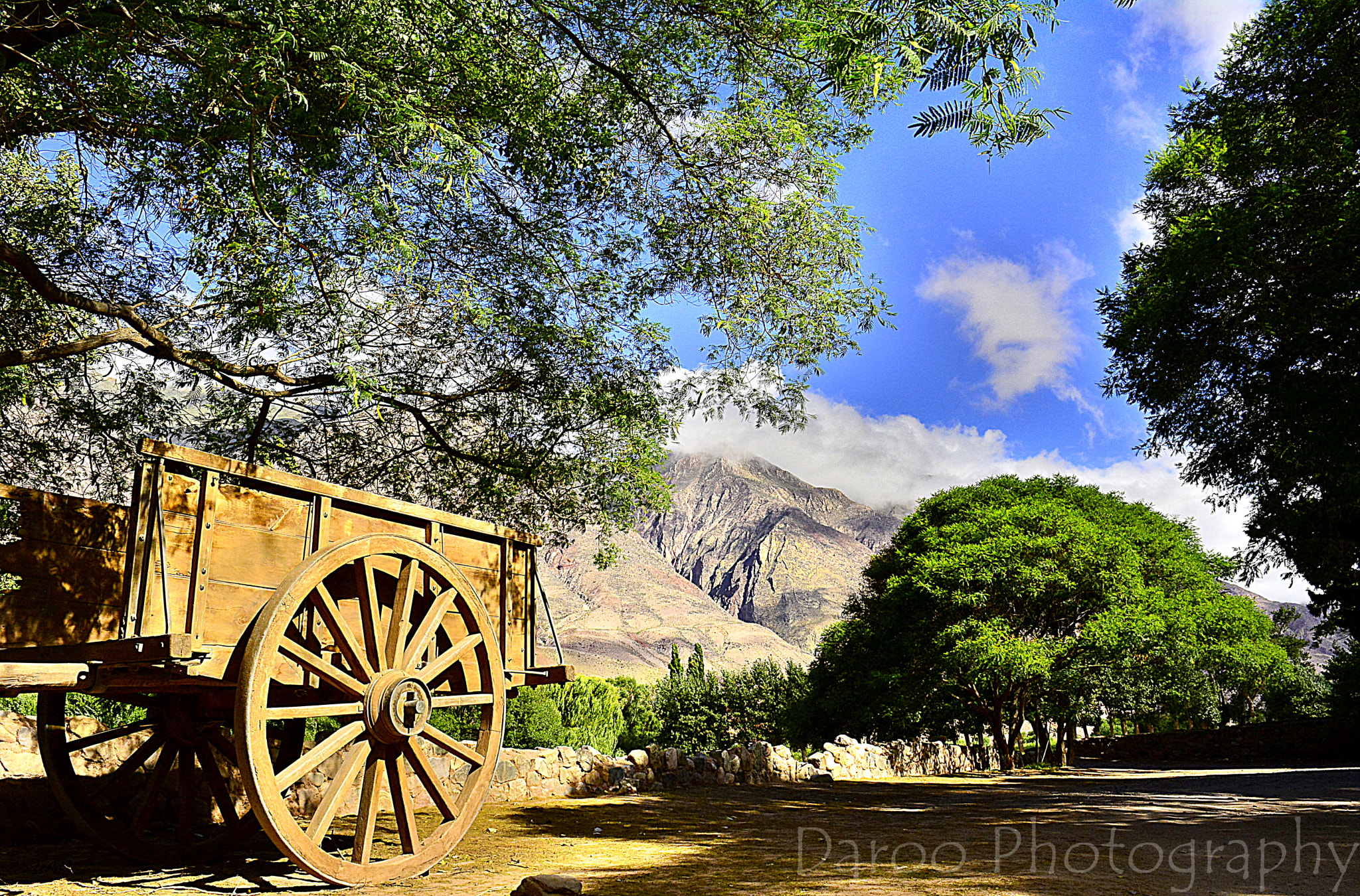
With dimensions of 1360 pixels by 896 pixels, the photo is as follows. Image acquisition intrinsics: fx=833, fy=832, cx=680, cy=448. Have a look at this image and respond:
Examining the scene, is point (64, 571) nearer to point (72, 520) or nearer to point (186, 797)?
point (72, 520)

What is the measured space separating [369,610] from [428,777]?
3.91 ft

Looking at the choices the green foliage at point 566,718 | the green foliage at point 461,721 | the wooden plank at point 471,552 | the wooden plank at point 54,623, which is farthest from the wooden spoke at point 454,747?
the green foliage at point 461,721

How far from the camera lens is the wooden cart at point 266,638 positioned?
4266 mm

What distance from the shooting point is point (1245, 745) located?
94.7ft

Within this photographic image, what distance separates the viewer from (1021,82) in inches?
157

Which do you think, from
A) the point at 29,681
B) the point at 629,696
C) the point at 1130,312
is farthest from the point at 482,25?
the point at 629,696

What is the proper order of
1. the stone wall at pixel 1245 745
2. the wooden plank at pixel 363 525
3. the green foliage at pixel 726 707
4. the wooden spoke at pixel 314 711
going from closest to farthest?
the wooden spoke at pixel 314 711
the wooden plank at pixel 363 525
the stone wall at pixel 1245 745
the green foliage at pixel 726 707

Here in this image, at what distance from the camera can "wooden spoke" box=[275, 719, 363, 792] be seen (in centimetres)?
445

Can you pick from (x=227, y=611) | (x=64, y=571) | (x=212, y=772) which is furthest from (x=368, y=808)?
(x=64, y=571)

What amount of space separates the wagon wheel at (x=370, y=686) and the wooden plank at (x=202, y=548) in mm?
333

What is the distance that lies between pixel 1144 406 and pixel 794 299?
6.51 meters

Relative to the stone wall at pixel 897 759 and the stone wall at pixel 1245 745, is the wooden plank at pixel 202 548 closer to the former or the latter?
the stone wall at pixel 897 759

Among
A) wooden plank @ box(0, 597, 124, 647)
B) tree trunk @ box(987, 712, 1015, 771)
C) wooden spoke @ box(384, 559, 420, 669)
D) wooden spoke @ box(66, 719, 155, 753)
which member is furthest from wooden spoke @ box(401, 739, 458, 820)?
tree trunk @ box(987, 712, 1015, 771)

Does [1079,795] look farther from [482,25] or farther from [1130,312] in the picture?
[482,25]
